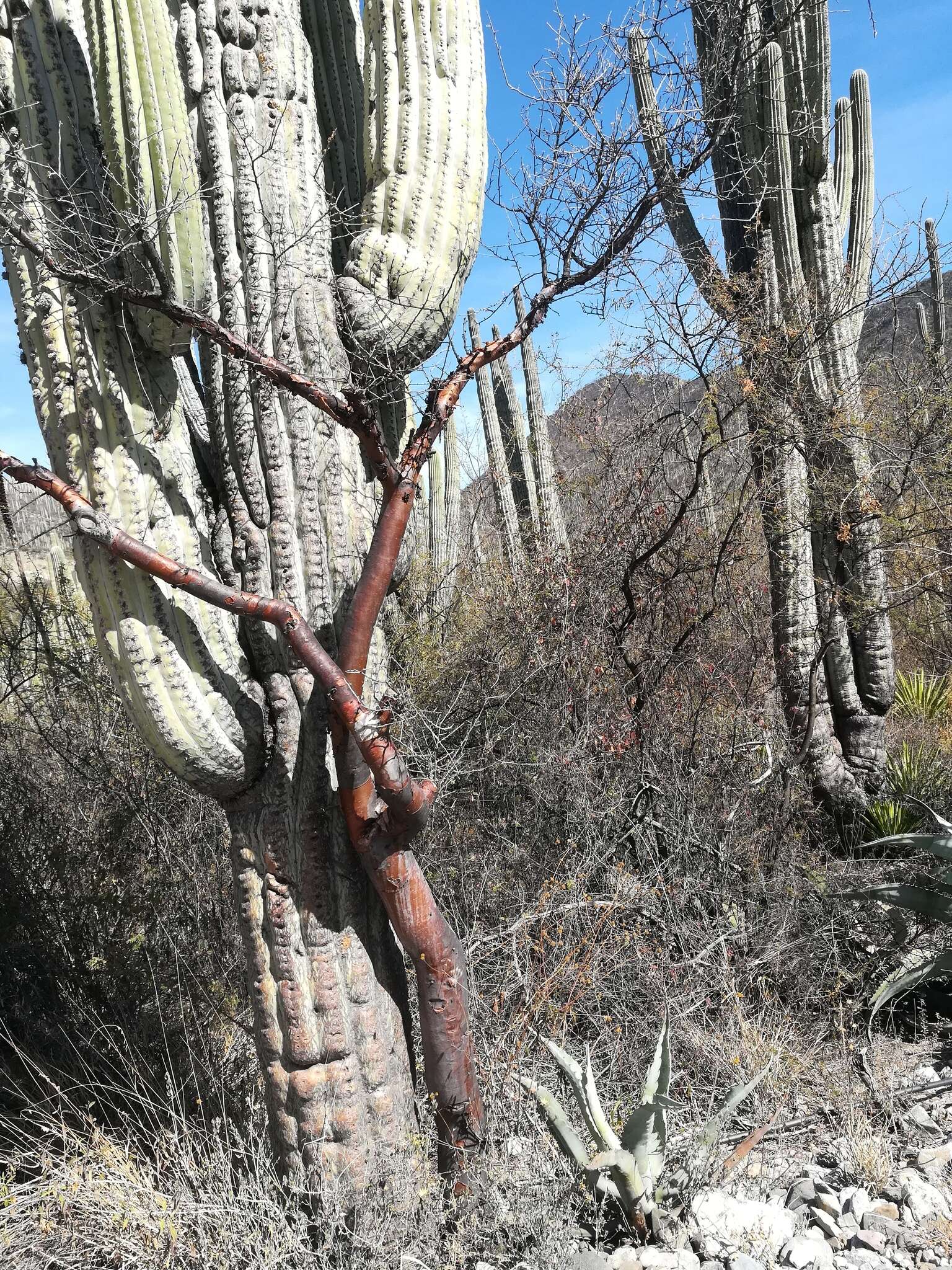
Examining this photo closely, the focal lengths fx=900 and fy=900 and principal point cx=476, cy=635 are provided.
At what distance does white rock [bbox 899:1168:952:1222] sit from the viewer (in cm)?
298

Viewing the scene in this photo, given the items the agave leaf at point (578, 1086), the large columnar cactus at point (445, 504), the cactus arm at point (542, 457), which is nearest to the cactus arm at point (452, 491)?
the large columnar cactus at point (445, 504)

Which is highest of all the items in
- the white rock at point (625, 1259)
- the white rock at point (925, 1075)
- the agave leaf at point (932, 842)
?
the agave leaf at point (932, 842)

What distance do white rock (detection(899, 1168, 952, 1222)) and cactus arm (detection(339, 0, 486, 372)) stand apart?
3282 millimetres

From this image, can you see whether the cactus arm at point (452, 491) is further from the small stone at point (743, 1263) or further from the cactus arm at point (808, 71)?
→ the small stone at point (743, 1263)

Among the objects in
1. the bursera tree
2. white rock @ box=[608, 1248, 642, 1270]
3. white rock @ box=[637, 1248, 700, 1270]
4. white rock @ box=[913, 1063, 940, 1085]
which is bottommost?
white rock @ box=[913, 1063, 940, 1085]

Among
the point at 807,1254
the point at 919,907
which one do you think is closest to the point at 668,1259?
the point at 807,1254

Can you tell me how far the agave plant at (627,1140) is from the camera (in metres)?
2.89

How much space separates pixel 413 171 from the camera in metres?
2.87

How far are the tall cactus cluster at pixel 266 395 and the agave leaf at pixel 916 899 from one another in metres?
2.32

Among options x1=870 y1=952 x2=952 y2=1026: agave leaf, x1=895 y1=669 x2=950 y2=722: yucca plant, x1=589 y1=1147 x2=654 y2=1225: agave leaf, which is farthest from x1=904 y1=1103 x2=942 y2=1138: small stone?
x1=895 y1=669 x2=950 y2=722: yucca plant

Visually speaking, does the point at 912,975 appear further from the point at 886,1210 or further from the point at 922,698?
the point at 922,698

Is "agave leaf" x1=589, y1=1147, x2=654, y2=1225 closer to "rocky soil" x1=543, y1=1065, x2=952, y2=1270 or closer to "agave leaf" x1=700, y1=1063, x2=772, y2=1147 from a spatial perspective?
"rocky soil" x1=543, y1=1065, x2=952, y2=1270

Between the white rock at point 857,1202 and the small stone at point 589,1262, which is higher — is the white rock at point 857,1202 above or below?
below

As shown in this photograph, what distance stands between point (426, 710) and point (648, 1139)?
2.70 meters
